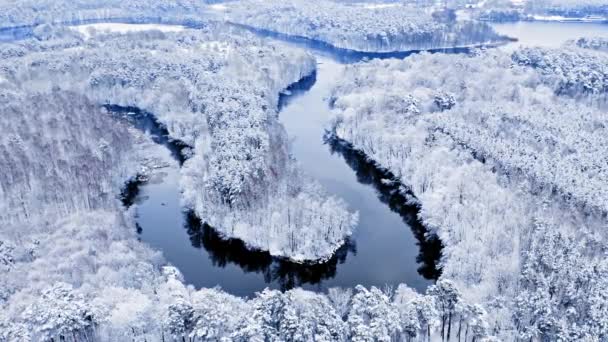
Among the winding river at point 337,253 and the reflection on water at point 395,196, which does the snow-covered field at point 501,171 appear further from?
the winding river at point 337,253

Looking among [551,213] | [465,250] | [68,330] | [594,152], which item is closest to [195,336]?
[68,330]

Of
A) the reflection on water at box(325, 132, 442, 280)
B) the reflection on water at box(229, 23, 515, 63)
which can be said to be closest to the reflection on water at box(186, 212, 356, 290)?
the reflection on water at box(325, 132, 442, 280)

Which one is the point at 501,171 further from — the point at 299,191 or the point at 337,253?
the point at 299,191

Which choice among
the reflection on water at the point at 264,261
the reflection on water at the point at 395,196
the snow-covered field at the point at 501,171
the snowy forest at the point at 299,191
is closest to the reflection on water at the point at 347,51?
the snowy forest at the point at 299,191

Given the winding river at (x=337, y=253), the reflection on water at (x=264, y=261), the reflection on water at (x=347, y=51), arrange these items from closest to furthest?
the reflection on water at (x=264, y=261) → the winding river at (x=337, y=253) → the reflection on water at (x=347, y=51)

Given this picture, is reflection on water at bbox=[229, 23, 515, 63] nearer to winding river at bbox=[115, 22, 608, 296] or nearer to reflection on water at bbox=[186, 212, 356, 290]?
winding river at bbox=[115, 22, 608, 296]

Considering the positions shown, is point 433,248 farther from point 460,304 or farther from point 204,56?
point 204,56
